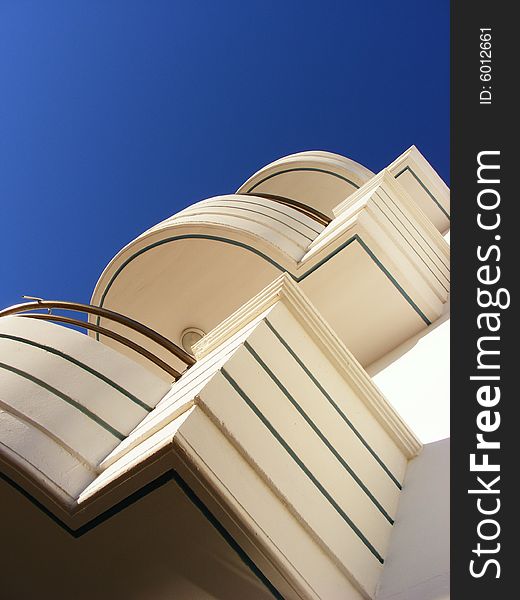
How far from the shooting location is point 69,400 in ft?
10.5

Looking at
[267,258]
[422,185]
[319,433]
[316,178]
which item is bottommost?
[319,433]

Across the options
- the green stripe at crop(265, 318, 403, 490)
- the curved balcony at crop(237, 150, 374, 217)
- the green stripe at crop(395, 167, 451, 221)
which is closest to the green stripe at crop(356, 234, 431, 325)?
the green stripe at crop(265, 318, 403, 490)

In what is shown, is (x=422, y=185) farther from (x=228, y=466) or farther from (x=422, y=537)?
(x=228, y=466)

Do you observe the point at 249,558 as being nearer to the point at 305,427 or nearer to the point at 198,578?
the point at 198,578

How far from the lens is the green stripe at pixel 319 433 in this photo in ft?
10.1

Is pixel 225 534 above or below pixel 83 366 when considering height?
below

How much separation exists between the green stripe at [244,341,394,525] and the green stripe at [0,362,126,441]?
0.58 meters

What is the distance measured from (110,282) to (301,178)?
532cm

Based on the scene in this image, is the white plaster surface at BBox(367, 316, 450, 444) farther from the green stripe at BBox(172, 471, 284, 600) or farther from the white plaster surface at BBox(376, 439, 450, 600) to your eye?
the green stripe at BBox(172, 471, 284, 600)

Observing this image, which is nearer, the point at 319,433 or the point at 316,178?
the point at 319,433

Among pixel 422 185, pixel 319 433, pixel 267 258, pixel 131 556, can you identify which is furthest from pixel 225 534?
pixel 422 185

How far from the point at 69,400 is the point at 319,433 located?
0.97 m

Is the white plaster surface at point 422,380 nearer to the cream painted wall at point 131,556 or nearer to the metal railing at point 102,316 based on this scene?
the metal railing at point 102,316

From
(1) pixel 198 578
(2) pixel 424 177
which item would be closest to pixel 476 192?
(1) pixel 198 578
